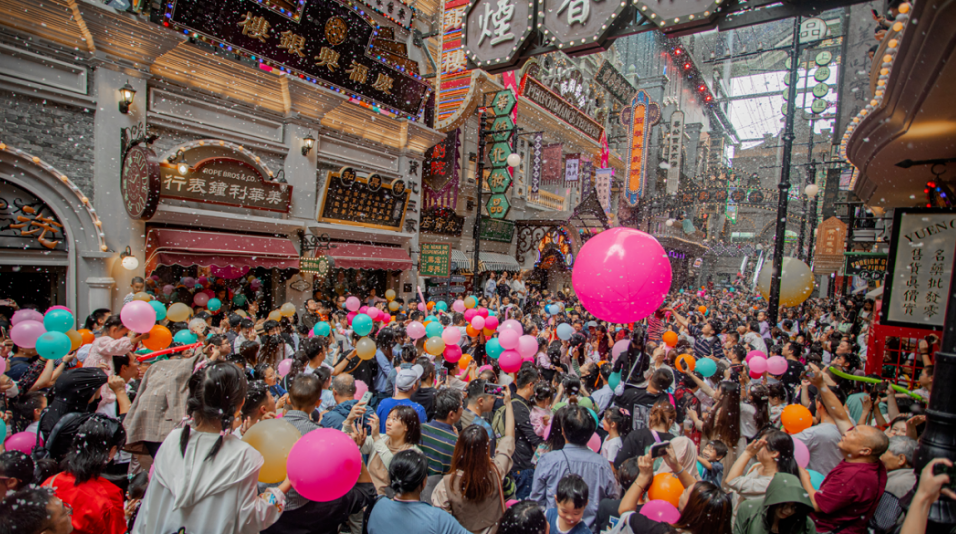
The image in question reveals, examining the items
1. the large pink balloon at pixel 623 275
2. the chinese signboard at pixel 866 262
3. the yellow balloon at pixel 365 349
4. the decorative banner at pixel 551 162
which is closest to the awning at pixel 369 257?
the yellow balloon at pixel 365 349

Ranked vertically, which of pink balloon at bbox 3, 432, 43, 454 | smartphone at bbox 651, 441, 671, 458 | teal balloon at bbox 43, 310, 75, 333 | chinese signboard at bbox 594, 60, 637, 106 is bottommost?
pink balloon at bbox 3, 432, 43, 454

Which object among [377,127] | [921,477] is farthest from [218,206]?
[921,477]

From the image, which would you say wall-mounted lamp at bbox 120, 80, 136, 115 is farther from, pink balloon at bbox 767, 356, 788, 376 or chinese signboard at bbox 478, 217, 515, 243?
chinese signboard at bbox 478, 217, 515, 243

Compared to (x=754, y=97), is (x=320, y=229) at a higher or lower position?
lower

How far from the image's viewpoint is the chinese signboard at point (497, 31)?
17.3ft

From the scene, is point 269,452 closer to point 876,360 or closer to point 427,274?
point 876,360

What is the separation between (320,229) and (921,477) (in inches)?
470

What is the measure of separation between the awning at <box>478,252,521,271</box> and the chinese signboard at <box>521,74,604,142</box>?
6.76 m

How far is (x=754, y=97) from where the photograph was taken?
169 feet

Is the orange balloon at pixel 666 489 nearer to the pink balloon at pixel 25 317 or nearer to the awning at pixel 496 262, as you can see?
the pink balloon at pixel 25 317

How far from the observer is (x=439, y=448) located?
11.4ft

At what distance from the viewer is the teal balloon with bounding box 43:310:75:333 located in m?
4.90

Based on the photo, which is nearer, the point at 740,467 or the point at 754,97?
the point at 740,467

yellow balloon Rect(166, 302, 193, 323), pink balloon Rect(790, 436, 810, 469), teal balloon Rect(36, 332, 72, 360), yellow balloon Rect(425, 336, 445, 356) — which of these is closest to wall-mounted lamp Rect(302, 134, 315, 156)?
yellow balloon Rect(166, 302, 193, 323)
